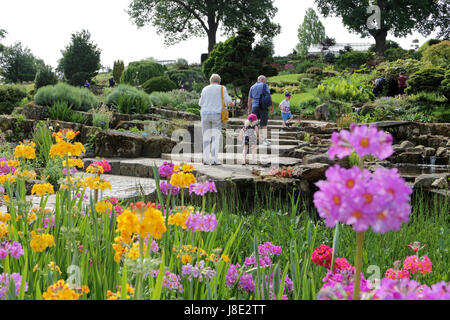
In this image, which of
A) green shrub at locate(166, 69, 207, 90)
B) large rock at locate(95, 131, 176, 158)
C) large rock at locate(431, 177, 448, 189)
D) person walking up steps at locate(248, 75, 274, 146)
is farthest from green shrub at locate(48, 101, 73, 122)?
green shrub at locate(166, 69, 207, 90)

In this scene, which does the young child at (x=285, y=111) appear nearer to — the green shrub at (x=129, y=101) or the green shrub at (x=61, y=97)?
the green shrub at (x=129, y=101)

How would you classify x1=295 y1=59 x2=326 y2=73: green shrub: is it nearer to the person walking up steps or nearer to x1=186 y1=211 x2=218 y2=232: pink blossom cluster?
the person walking up steps

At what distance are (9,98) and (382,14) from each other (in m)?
26.6

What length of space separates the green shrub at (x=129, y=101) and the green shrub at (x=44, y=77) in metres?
3.51

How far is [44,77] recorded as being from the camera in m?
15.7

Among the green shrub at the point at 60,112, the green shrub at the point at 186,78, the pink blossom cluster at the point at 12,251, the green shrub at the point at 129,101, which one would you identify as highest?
the green shrub at the point at 186,78

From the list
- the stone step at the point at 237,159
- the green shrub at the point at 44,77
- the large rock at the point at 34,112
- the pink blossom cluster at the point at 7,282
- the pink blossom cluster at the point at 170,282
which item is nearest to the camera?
the pink blossom cluster at the point at 7,282

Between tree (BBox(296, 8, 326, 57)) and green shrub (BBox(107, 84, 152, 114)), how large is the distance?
3333cm

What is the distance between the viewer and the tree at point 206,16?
30.1m

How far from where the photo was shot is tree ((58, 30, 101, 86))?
27.3 metres

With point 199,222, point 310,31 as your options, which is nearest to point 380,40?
point 310,31

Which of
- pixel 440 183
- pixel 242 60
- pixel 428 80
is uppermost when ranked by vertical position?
pixel 242 60

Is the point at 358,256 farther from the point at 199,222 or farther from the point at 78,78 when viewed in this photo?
the point at 78,78

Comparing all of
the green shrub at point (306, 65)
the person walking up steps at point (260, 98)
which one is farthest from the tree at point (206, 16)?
the person walking up steps at point (260, 98)
